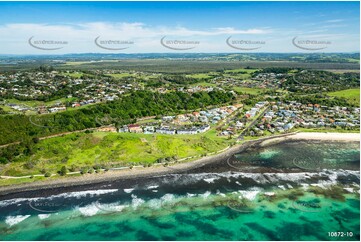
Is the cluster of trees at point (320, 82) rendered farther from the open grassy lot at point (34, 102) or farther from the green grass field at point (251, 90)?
the open grassy lot at point (34, 102)

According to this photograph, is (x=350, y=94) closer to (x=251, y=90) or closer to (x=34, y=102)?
(x=251, y=90)

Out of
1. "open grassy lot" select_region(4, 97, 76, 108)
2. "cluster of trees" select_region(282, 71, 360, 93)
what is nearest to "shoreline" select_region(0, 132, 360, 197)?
"open grassy lot" select_region(4, 97, 76, 108)

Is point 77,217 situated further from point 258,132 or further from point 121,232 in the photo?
point 258,132

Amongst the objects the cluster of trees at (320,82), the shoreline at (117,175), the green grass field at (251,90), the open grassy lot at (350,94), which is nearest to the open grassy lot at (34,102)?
the shoreline at (117,175)

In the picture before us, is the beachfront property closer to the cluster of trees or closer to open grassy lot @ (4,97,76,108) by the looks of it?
the cluster of trees

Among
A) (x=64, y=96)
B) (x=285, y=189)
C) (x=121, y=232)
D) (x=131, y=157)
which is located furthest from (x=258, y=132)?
(x=64, y=96)

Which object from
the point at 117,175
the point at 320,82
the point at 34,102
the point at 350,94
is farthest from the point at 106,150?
the point at 320,82
